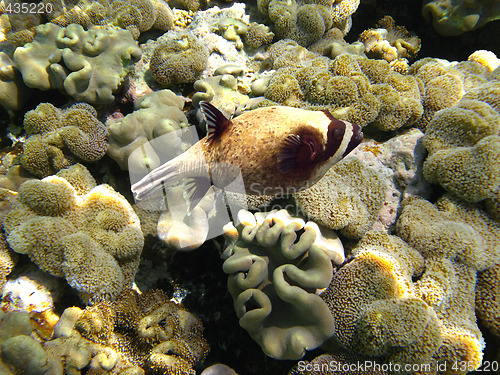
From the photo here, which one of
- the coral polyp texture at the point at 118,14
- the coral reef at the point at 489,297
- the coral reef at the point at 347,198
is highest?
the coral polyp texture at the point at 118,14

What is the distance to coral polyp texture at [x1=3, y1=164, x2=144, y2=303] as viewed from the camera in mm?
2168

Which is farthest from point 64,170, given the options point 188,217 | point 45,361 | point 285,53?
point 285,53

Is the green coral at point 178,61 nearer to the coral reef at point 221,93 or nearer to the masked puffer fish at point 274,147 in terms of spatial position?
the coral reef at point 221,93

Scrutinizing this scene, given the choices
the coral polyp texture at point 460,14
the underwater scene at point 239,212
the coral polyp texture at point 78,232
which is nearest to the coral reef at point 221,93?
the underwater scene at point 239,212

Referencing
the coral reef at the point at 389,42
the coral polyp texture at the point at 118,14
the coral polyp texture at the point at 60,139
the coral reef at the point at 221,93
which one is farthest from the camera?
the coral reef at the point at 389,42

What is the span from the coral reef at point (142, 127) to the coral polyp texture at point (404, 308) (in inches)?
79.3

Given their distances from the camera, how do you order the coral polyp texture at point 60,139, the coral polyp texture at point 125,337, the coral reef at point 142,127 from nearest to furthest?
the coral polyp texture at point 125,337
the coral reef at point 142,127
the coral polyp texture at point 60,139

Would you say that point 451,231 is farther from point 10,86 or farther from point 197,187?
point 10,86

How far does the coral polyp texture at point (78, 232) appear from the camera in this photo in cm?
217

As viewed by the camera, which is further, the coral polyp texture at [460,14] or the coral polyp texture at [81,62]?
the coral polyp texture at [460,14]

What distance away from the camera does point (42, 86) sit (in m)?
3.03

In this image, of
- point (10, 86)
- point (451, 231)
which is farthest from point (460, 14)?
point (10, 86)

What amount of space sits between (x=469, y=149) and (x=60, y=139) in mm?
3809

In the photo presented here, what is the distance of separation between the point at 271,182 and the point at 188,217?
0.94 m
